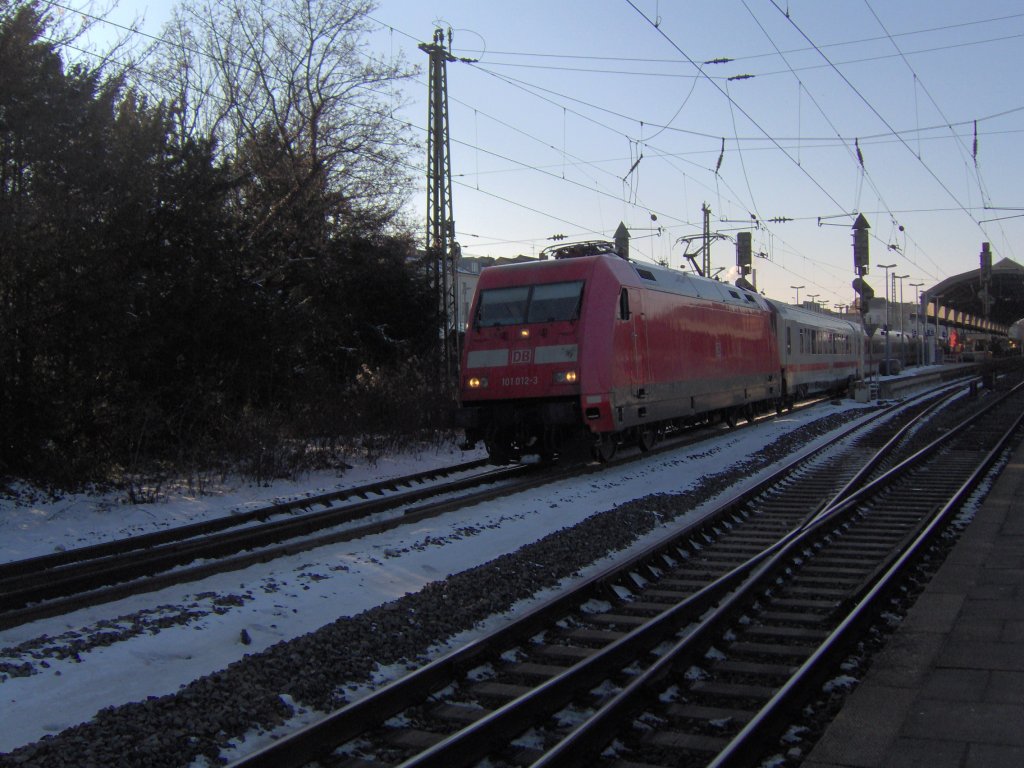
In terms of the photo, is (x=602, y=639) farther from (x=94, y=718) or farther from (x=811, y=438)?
(x=811, y=438)

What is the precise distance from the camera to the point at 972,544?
9023 millimetres

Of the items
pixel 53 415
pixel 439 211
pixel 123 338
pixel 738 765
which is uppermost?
pixel 439 211

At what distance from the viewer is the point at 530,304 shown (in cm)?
1430

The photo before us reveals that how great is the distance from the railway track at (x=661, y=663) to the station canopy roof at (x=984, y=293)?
4833 cm

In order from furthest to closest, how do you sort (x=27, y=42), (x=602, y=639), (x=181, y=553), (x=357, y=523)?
(x=27, y=42) < (x=357, y=523) < (x=181, y=553) < (x=602, y=639)

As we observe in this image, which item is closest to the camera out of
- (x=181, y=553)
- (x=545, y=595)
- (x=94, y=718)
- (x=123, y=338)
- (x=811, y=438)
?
(x=94, y=718)

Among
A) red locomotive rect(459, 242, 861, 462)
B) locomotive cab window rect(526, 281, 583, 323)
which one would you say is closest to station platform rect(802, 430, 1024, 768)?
red locomotive rect(459, 242, 861, 462)

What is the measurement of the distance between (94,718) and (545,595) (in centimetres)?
378

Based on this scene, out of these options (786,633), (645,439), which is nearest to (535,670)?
(786,633)

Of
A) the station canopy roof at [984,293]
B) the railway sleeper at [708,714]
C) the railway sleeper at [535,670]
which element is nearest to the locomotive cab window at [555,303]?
the railway sleeper at [535,670]

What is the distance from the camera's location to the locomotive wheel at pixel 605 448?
14.8 meters

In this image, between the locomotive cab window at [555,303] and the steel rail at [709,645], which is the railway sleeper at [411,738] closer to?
the steel rail at [709,645]

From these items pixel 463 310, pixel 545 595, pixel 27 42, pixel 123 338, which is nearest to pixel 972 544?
pixel 545 595

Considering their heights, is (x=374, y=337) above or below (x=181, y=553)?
above
